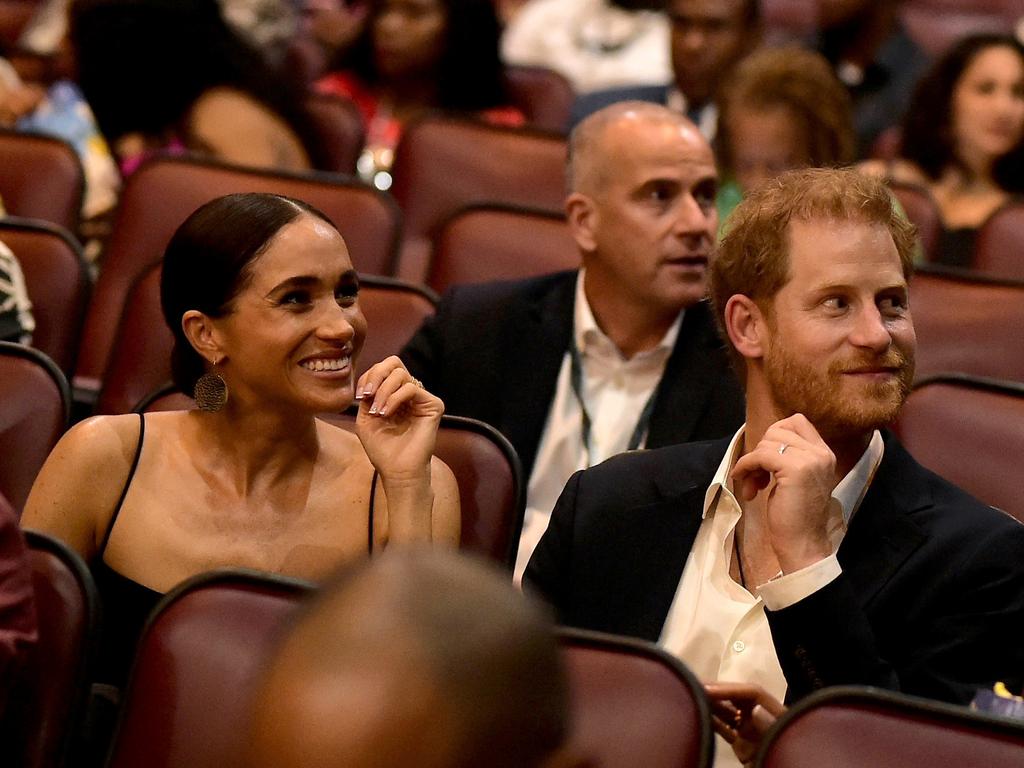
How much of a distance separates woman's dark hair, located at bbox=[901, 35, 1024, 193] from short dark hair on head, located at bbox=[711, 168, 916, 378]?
2045mm

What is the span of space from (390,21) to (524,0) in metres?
1.63

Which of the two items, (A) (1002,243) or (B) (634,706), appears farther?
(A) (1002,243)

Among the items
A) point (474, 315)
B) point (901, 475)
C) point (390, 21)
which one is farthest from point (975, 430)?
point (390, 21)

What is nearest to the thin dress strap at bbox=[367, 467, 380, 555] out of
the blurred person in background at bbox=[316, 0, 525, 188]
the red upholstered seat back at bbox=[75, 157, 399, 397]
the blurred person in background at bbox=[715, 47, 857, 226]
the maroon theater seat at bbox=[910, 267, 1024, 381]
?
the red upholstered seat back at bbox=[75, 157, 399, 397]

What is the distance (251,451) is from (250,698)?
30.0 inches

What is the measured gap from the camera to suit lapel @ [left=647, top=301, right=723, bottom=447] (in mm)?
2506

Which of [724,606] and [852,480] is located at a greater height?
[852,480]

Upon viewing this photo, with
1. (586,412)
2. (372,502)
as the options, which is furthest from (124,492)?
(586,412)

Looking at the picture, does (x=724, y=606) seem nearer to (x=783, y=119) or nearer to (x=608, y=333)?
(x=608, y=333)

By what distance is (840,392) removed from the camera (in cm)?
192

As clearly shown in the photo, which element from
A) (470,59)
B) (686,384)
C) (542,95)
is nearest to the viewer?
(686,384)

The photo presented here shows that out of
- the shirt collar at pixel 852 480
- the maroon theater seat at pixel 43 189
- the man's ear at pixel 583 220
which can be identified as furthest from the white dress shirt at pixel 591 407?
the maroon theater seat at pixel 43 189

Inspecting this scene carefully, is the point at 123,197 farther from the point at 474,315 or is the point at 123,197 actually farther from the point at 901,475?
the point at 901,475

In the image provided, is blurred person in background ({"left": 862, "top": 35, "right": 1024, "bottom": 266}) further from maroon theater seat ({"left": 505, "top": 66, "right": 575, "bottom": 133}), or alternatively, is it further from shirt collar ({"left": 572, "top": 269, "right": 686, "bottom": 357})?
shirt collar ({"left": 572, "top": 269, "right": 686, "bottom": 357})
